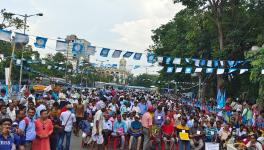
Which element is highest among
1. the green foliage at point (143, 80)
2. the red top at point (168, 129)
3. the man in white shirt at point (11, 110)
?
the green foliage at point (143, 80)

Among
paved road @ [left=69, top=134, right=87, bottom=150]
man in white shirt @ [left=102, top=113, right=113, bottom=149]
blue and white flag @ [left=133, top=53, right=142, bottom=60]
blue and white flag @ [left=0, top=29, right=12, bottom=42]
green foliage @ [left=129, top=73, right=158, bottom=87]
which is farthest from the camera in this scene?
green foliage @ [left=129, top=73, right=158, bottom=87]

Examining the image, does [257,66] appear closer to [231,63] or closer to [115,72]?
[231,63]

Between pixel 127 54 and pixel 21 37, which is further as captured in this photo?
pixel 127 54

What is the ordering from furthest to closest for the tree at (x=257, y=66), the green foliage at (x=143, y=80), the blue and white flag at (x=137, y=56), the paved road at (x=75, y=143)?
the green foliage at (x=143, y=80)
the blue and white flag at (x=137, y=56)
the tree at (x=257, y=66)
the paved road at (x=75, y=143)

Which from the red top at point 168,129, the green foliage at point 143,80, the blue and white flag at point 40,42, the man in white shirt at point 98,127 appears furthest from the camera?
the green foliage at point 143,80

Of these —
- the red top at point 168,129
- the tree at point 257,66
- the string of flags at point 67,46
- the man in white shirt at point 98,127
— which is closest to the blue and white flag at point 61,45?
the string of flags at point 67,46

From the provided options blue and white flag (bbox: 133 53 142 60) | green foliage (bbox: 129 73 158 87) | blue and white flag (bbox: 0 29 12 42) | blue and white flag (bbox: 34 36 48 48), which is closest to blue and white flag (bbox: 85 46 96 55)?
blue and white flag (bbox: 133 53 142 60)

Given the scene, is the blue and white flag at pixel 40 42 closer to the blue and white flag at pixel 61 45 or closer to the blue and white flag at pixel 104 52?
the blue and white flag at pixel 61 45

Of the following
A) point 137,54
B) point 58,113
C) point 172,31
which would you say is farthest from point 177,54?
point 58,113

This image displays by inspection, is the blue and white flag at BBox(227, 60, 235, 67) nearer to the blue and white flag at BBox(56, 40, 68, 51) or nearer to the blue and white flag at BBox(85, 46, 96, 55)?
the blue and white flag at BBox(85, 46, 96, 55)

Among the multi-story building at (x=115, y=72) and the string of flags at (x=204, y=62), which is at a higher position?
the multi-story building at (x=115, y=72)

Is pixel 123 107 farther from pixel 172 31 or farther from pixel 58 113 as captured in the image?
pixel 172 31

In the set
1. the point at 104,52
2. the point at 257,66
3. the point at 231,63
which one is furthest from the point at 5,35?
the point at 231,63

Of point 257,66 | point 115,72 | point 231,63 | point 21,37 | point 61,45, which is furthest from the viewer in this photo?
point 115,72
